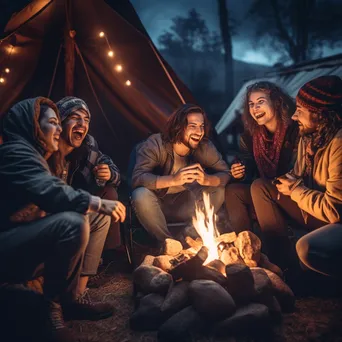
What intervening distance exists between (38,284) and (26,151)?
1.11 metres

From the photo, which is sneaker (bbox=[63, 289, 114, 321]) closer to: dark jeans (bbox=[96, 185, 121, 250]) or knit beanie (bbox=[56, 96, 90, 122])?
dark jeans (bbox=[96, 185, 121, 250])

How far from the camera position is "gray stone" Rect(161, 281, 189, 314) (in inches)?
98.0

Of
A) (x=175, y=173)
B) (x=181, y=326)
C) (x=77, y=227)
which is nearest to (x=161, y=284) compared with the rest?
(x=181, y=326)

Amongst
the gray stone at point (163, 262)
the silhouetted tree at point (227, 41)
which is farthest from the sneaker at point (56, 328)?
the silhouetted tree at point (227, 41)

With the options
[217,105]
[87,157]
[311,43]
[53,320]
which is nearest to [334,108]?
[87,157]

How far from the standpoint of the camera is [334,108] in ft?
9.16

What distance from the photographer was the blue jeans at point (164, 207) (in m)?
3.41

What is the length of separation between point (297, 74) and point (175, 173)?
6.14m

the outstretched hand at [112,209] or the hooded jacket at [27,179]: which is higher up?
the hooded jacket at [27,179]

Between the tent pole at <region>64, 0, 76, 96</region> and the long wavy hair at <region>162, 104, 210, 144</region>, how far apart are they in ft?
5.26

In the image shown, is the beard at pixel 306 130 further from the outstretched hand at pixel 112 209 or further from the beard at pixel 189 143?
the outstretched hand at pixel 112 209

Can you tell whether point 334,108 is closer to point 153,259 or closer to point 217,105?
point 153,259

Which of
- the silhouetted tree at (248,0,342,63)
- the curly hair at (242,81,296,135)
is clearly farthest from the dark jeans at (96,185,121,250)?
the silhouetted tree at (248,0,342,63)

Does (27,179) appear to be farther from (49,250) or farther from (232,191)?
(232,191)
